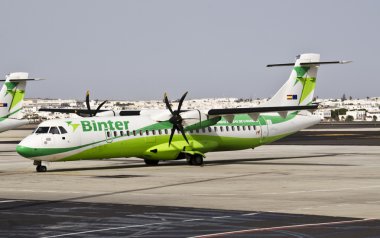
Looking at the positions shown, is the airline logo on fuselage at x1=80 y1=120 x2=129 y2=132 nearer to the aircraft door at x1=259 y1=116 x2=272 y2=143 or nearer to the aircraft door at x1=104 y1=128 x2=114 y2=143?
the aircraft door at x1=104 y1=128 x2=114 y2=143

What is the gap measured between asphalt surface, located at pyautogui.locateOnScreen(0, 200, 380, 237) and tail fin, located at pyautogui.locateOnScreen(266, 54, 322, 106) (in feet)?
90.5

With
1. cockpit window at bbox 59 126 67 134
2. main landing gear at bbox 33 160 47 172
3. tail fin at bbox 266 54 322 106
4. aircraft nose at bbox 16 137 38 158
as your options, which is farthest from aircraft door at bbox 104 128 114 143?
tail fin at bbox 266 54 322 106

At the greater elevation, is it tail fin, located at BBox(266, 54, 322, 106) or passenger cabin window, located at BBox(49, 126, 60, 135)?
tail fin, located at BBox(266, 54, 322, 106)

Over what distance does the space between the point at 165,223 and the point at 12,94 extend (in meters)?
45.9

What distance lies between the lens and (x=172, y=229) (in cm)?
1769

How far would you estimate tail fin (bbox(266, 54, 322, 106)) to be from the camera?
48.8 metres

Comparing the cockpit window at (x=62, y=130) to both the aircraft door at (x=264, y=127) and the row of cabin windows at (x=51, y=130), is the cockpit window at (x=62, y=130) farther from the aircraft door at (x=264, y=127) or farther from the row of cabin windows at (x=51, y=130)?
the aircraft door at (x=264, y=127)

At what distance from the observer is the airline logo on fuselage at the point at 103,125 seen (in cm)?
4006

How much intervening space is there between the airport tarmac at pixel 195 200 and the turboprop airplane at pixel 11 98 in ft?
63.3

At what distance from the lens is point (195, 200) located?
2433 cm

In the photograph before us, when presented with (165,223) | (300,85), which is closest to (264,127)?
(300,85)

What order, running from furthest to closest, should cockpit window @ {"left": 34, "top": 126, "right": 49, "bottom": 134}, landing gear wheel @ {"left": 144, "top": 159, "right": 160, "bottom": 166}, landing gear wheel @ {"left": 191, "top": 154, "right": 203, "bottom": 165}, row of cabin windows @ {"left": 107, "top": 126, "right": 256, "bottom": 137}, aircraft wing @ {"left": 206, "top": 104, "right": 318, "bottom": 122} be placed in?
landing gear wheel @ {"left": 144, "top": 159, "right": 160, "bottom": 166}, landing gear wheel @ {"left": 191, "top": 154, "right": 203, "bottom": 165}, aircraft wing @ {"left": 206, "top": 104, "right": 318, "bottom": 122}, row of cabin windows @ {"left": 107, "top": 126, "right": 256, "bottom": 137}, cockpit window @ {"left": 34, "top": 126, "right": 49, "bottom": 134}

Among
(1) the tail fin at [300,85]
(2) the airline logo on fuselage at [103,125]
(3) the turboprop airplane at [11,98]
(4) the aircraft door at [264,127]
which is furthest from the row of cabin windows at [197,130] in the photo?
(3) the turboprop airplane at [11,98]

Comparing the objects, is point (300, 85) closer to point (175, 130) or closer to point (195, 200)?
point (175, 130)
